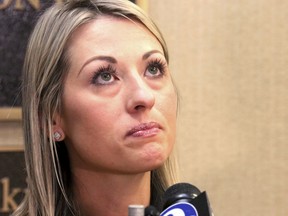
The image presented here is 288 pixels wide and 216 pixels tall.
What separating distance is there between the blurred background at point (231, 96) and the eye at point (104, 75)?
535 mm

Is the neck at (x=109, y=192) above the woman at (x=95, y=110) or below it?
below

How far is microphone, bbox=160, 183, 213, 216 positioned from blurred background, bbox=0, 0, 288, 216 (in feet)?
2.34

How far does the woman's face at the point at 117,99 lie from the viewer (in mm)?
881

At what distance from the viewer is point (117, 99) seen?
2.94 ft

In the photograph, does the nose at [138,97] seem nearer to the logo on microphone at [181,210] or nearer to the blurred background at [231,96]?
the logo on microphone at [181,210]

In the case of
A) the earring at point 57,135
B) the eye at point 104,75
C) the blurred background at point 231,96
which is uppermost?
the eye at point 104,75

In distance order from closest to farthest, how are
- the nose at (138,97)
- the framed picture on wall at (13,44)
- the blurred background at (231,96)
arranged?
the nose at (138,97) → the framed picture on wall at (13,44) → the blurred background at (231,96)

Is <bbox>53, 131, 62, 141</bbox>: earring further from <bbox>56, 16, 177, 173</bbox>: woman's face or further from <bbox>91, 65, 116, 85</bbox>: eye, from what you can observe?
<bbox>91, 65, 116, 85</bbox>: eye

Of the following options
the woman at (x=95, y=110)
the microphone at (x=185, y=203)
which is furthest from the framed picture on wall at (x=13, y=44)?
the microphone at (x=185, y=203)

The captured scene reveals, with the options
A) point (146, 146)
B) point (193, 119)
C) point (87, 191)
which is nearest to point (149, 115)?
point (146, 146)

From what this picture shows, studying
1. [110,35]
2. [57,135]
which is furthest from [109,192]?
[110,35]

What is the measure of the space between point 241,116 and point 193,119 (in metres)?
0.12

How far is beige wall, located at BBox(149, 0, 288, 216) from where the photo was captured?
4.75 ft

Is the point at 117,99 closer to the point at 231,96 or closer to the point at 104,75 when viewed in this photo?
the point at 104,75
